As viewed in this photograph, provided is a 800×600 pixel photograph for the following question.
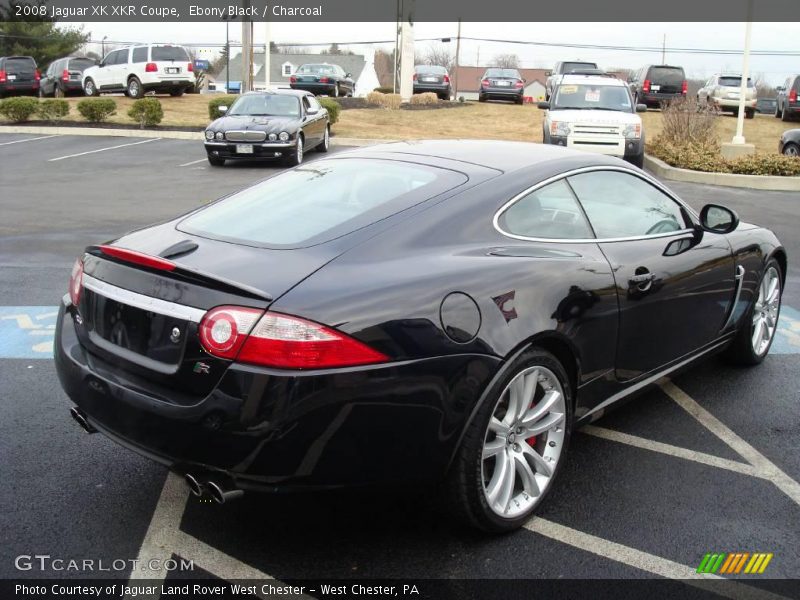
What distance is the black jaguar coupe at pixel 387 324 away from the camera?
2670mm

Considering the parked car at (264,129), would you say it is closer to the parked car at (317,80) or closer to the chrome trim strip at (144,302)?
the chrome trim strip at (144,302)

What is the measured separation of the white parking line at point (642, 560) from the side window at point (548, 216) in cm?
124

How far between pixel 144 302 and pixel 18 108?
23.8 m

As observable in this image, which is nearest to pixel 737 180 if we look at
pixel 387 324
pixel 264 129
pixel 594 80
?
pixel 594 80

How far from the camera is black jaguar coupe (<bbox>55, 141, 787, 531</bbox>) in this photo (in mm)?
2670

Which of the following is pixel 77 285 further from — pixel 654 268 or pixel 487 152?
pixel 654 268

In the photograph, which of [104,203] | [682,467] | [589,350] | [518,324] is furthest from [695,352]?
[104,203]

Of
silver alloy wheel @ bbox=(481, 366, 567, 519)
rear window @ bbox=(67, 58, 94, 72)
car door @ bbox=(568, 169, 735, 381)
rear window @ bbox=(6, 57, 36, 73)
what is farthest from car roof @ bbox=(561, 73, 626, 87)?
rear window @ bbox=(67, 58, 94, 72)

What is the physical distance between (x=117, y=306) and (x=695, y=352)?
10.0ft

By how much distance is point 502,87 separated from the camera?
1334 inches

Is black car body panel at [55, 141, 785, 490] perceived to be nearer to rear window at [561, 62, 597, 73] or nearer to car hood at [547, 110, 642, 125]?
car hood at [547, 110, 642, 125]

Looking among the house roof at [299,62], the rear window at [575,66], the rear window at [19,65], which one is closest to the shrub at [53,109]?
the rear window at [19,65]

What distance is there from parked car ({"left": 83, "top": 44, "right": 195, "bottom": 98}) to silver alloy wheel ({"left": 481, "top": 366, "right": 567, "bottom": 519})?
28801mm

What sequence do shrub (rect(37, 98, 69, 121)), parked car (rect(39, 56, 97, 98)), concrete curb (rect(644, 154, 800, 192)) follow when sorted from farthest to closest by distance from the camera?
parked car (rect(39, 56, 97, 98)) < shrub (rect(37, 98, 69, 121)) < concrete curb (rect(644, 154, 800, 192))
